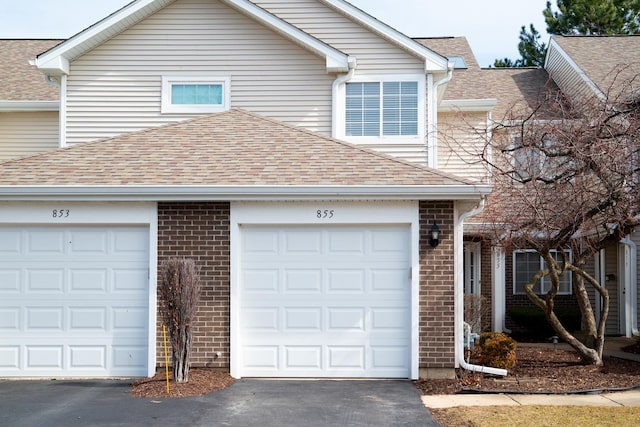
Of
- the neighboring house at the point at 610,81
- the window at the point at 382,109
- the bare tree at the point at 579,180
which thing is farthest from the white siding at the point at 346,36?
the neighboring house at the point at 610,81

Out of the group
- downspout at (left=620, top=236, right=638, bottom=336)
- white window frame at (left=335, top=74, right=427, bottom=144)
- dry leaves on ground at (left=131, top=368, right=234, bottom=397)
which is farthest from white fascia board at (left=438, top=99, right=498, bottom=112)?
dry leaves on ground at (left=131, top=368, right=234, bottom=397)

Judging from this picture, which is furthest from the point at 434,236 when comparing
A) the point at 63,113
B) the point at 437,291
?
the point at 63,113

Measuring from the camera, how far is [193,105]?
16703mm

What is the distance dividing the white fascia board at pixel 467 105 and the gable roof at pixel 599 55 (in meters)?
3.15

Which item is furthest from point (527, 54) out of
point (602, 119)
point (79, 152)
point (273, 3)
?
point (79, 152)

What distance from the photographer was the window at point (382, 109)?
16.6 metres

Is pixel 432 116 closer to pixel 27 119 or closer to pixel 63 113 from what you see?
pixel 63 113

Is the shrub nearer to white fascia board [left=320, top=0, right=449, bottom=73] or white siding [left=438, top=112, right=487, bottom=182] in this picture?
white fascia board [left=320, top=0, right=449, bottom=73]

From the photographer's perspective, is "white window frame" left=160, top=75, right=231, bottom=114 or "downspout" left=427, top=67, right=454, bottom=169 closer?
"downspout" left=427, top=67, right=454, bottom=169

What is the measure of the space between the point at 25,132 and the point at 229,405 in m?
11.7

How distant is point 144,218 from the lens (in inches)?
470

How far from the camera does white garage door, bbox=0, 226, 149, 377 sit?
11961mm

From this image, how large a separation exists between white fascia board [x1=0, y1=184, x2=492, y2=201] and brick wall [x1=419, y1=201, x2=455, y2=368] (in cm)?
34

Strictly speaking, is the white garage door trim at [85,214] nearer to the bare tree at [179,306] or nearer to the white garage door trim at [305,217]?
the bare tree at [179,306]
